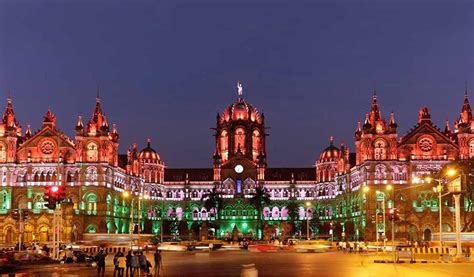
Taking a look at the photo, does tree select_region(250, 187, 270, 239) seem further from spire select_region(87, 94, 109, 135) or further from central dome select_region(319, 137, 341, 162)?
spire select_region(87, 94, 109, 135)

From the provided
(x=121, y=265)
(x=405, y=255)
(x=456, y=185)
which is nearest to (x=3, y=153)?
Answer: (x=121, y=265)

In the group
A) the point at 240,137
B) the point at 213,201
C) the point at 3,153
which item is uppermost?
the point at 240,137

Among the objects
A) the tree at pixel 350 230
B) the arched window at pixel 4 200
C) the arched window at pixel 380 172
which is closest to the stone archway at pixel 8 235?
the arched window at pixel 4 200

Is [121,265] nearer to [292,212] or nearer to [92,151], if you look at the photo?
[92,151]

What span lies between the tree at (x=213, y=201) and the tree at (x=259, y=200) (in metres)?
7.97

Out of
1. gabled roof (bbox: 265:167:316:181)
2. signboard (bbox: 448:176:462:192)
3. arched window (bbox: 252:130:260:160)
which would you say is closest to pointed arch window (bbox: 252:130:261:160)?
arched window (bbox: 252:130:260:160)

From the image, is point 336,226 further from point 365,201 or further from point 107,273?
point 107,273

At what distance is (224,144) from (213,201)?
22698mm

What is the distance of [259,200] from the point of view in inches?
6644

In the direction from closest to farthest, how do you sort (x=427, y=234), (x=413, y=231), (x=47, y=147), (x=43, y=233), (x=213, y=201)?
1. (x=43, y=233)
2. (x=413, y=231)
3. (x=427, y=234)
4. (x=47, y=147)
5. (x=213, y=201)

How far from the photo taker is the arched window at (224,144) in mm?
187000

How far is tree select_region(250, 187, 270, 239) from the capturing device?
168863mm

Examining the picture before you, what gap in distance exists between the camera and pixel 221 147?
188 metres

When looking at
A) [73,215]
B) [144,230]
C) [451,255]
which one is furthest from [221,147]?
[451,255]
